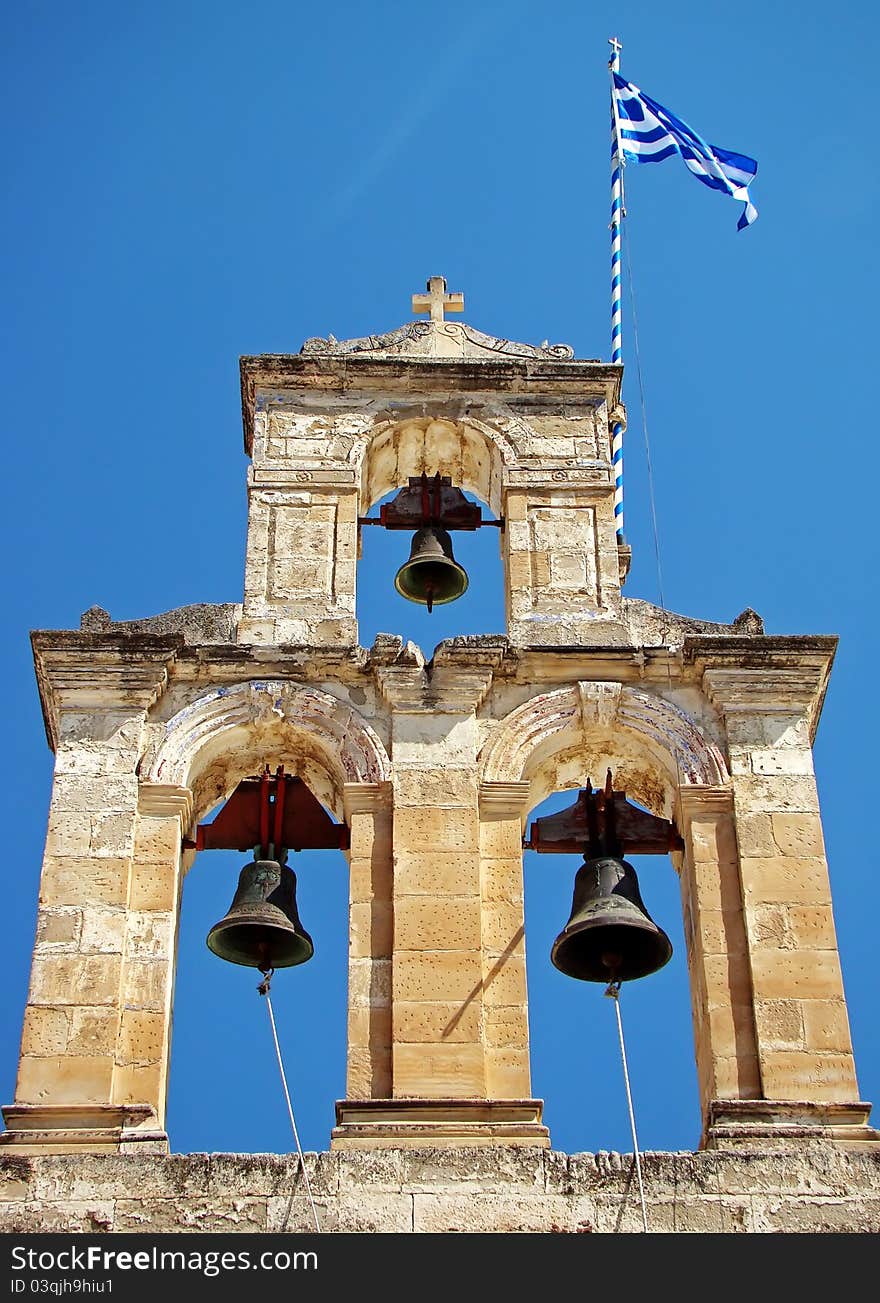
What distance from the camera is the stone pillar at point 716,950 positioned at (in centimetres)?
1468

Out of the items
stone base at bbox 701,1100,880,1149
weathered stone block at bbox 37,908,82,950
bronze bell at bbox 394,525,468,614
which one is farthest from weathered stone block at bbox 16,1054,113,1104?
bronze bell at bbox 394,525,468,614

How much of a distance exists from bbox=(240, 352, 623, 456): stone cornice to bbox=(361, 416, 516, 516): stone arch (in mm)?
314

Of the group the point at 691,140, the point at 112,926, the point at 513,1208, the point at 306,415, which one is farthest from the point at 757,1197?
the point at 691,140

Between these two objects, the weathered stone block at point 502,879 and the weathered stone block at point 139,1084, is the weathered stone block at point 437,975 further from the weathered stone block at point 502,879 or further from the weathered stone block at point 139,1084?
the weathered stone block at point 139,1084

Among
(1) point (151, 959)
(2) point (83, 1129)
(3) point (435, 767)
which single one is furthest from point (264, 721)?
(2) point (83, 1129)

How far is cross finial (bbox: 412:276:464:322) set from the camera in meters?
19.3

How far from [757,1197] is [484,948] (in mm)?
2443

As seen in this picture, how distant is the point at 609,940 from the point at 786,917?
111 cm

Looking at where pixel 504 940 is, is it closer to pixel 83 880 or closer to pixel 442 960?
pixel 442 960

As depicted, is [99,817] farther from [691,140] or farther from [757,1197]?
[691,140]

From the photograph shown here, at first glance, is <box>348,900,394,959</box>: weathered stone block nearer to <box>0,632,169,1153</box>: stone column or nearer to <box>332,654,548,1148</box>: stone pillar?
<box>332,654,548,1148</box>: stone pillar

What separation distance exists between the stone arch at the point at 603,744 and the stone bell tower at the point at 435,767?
0.02 meters

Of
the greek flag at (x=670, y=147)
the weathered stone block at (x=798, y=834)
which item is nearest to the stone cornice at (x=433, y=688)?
the weathered stone block at (x=798, y=834)
